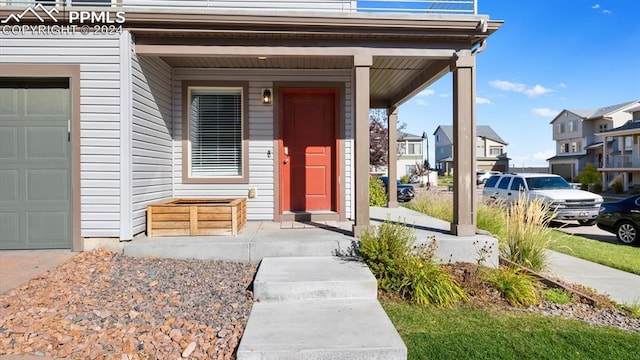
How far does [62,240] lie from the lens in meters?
4.59

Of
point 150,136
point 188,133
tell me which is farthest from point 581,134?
point 150,136

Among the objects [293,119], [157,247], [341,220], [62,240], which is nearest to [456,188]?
[341,220]

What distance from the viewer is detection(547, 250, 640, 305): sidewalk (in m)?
3.99

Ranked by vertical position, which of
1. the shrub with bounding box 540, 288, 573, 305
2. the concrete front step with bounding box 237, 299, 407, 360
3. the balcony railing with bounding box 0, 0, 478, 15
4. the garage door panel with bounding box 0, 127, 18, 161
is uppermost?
the balcony railing with bounding box 0, 0, 478, 15

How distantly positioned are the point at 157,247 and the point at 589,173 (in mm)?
31677

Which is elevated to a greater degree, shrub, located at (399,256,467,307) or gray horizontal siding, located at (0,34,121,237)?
gray horizontal siding, located at (0,34,121,237)

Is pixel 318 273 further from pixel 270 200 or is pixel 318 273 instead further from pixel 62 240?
pixel 62 240

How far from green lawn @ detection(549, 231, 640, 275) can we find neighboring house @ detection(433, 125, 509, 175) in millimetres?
33720

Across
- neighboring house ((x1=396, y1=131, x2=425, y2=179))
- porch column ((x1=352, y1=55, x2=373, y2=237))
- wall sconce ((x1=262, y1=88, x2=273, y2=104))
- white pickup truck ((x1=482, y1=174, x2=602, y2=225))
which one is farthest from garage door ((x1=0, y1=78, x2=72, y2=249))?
neighboring house ((x1=396, y1=131, x2=425, y2=179))

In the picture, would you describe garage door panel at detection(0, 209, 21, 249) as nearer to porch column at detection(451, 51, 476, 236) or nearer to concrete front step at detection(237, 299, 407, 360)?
concrete front step at detection(237, 299, 407, 360)

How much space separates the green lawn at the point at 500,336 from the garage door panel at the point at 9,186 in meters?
4.91

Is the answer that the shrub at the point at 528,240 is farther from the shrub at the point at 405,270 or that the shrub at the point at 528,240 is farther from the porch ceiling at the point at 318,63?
the porch ceiling at the point at 318,63

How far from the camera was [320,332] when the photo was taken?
8.89 ft

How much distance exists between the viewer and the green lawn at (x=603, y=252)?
539cm
